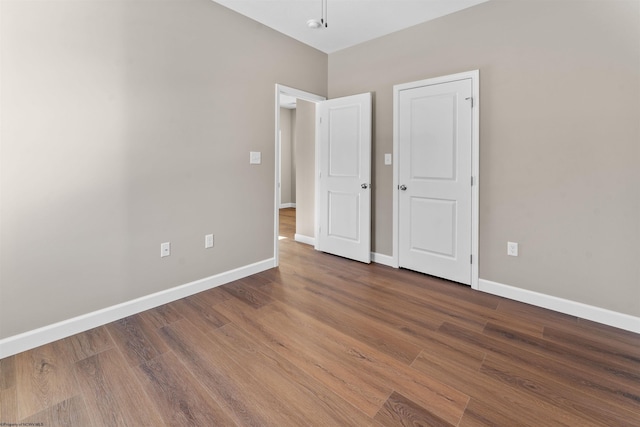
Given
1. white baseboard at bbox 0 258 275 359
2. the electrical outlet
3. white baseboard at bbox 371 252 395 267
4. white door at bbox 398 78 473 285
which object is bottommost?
white baseboard at bbox 0 258 275 359

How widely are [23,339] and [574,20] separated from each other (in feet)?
14.7

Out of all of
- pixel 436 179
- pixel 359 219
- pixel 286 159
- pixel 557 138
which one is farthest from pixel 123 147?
pixel 286 159

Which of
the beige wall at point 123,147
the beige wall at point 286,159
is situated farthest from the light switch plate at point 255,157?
the beige wall at point 286,159

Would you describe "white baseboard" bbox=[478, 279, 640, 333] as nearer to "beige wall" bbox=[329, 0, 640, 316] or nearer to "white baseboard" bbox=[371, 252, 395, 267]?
"beige wall" bbox=[329, 0, 640, 316]

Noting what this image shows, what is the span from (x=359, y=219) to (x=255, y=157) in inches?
57.3

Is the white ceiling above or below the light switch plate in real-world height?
above

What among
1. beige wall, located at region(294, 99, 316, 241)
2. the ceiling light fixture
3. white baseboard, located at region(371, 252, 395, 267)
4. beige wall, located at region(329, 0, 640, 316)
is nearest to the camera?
beige wall, located at region(329, 0, 640, 316)

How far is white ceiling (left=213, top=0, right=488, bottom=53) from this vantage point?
2799mm

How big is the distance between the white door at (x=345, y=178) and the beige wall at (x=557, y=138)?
0.97 meters

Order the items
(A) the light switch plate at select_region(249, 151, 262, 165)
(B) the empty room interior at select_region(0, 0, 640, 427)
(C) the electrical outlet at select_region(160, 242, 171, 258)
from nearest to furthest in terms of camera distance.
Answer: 1. (B) the empty room interior at select_region(0, 0, 640, 427)
2. (C) the electrical outlet at select_region(160, 242, 171, 258)
3. (A) the light switch plate at select_region(249, 151, 262, 165)

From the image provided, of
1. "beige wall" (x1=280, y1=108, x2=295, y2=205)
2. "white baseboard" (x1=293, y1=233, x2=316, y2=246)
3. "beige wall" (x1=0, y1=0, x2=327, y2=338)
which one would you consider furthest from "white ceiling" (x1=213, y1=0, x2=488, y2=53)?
"beige wall" (x1=280, y1=108, x2=295, y2=205)

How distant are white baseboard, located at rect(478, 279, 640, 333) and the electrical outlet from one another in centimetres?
288

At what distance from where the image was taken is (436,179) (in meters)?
3.12

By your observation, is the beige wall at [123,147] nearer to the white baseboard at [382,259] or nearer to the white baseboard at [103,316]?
the white baseboard at [103,316]
